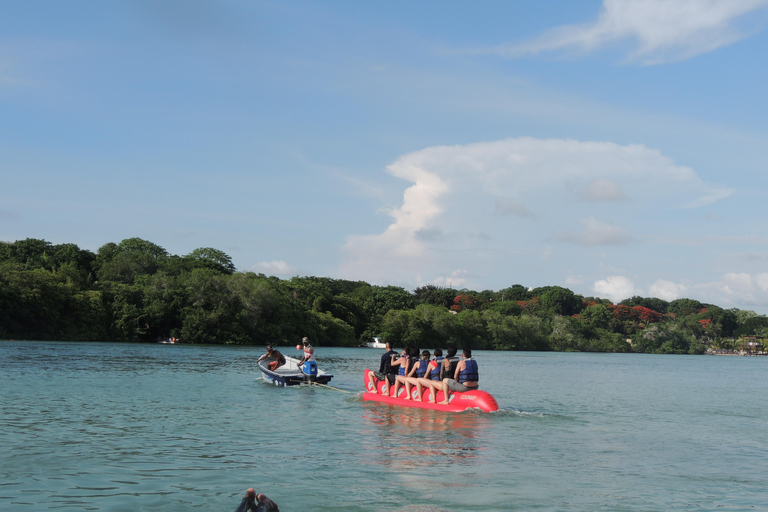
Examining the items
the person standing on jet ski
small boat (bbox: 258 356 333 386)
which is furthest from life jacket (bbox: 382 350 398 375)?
the person standing on jet ski

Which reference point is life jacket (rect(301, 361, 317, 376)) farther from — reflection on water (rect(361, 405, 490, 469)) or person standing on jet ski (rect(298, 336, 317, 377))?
reflection on water (rect(361, 405, 490, 469))

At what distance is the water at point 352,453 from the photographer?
9562 millimetres

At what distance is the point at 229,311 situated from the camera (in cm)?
7050

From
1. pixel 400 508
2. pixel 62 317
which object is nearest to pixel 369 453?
pixel 400 508

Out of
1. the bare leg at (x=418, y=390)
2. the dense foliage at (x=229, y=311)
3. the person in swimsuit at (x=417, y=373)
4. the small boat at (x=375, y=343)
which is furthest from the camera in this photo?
the small boat at (x=375, y=343)

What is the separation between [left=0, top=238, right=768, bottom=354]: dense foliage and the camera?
206 ft

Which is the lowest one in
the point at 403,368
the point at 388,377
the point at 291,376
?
the point at 291,376

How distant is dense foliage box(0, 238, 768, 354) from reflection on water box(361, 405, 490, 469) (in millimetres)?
51609

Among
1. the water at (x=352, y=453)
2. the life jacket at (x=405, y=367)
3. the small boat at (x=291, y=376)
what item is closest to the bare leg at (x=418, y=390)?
the water at (x=352, y=453)

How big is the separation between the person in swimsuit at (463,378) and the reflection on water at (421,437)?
0.70m

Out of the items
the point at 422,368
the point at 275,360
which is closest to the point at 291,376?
the point at 275,360

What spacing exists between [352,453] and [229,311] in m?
59.9

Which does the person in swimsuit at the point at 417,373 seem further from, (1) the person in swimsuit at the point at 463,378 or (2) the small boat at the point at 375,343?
(2) the small boat at the point at 375,343

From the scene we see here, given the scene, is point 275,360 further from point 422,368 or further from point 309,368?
point 422,368
